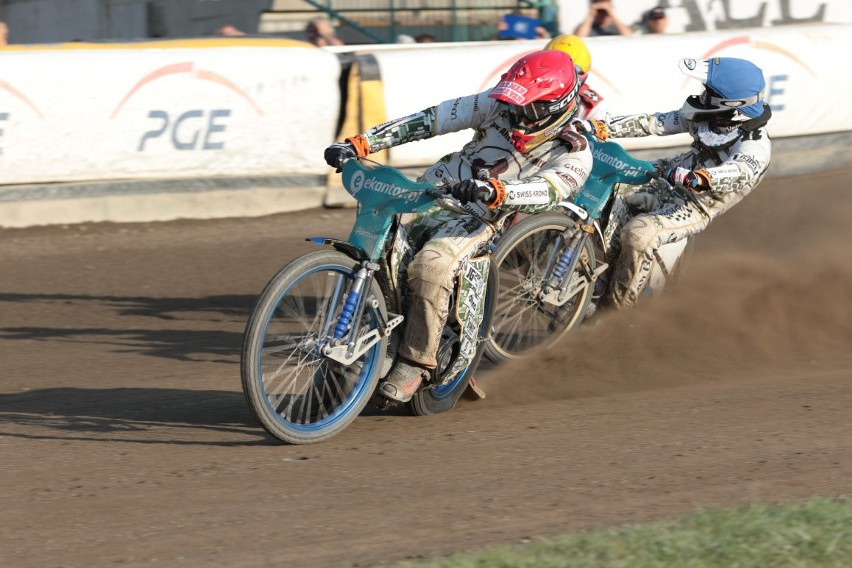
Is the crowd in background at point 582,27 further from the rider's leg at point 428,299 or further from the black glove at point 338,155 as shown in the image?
the rider's leg at point 428,299

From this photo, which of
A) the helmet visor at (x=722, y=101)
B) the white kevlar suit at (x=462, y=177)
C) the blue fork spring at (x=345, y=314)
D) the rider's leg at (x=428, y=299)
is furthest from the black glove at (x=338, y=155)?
Answer: the helmet visor at (x=722, y=101)

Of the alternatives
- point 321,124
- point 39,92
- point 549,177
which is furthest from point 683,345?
point 39,92

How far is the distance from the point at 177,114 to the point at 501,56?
3.45 m

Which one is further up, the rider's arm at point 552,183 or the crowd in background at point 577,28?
the rider's arm at point 552,183

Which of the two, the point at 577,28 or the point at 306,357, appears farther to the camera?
the point at 577,28

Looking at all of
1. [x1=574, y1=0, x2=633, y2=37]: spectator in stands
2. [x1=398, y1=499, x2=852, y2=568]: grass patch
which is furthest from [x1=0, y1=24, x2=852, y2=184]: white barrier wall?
[x1=398, y1=499, x2=852, y2=568]: grass patch

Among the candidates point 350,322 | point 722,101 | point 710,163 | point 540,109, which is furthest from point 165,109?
point 350,322

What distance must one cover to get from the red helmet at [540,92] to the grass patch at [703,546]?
8.56 feet

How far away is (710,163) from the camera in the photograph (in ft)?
27.4

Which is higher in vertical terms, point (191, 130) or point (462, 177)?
point (462, 177)

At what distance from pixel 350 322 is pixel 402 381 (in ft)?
1.71

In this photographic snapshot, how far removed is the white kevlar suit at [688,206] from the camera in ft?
25.9

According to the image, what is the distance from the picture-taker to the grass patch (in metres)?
3.99

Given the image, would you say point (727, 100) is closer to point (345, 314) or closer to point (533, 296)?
point (533, 296)
